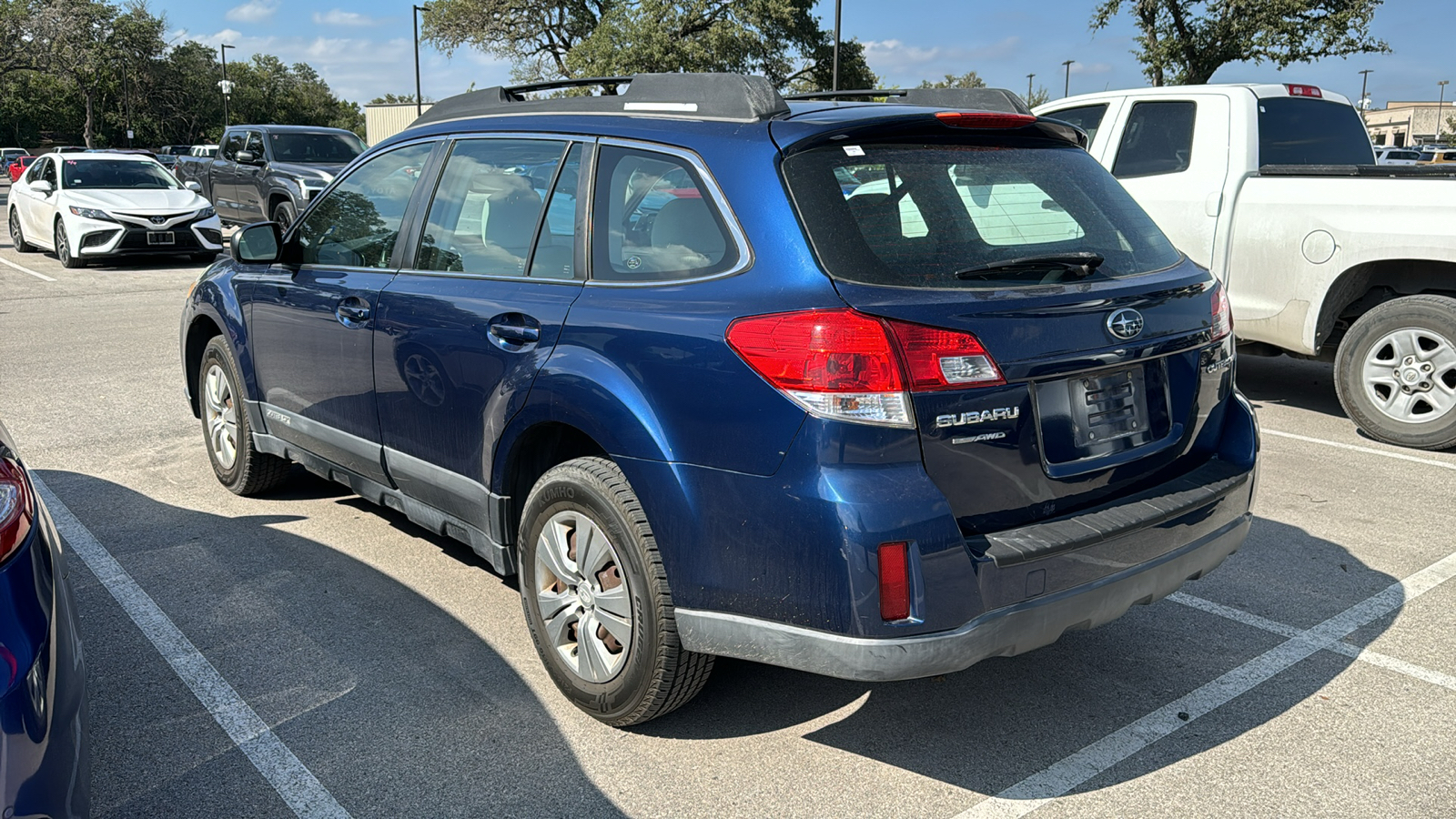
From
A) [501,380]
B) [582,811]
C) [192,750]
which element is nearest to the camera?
[582,811]

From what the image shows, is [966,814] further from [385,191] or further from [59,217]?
[59,217]

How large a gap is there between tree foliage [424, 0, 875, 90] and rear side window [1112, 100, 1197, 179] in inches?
1319

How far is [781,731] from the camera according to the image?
3.29m

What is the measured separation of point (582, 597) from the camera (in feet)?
10.7

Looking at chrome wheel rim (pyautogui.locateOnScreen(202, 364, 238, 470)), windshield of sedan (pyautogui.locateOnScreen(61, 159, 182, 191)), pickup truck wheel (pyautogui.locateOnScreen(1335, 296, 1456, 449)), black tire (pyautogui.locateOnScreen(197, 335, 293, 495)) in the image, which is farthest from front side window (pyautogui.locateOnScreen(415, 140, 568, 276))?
windshield of sedan (pyautogui.locateOnScreen(61, 159, 182, 191))

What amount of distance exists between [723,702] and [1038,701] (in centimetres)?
98

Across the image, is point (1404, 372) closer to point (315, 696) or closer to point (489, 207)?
point (489, 207)

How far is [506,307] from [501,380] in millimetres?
227

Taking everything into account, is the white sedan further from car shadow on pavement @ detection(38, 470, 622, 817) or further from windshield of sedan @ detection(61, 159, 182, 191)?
car shadow on pavement @ detection(38, 470, 622, 817)

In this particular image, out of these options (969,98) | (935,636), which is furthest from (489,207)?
(935,636)

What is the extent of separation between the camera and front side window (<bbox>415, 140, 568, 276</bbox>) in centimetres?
362

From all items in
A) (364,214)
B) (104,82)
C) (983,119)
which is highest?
(104,82)

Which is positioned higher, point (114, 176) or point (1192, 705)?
point (114, 176)

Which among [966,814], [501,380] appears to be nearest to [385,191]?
[501,380]
